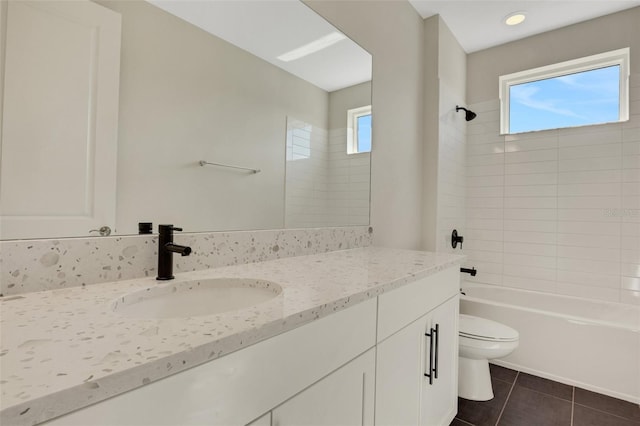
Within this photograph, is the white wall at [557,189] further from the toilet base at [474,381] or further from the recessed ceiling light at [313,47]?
the recessed ceiling light at [313,47]

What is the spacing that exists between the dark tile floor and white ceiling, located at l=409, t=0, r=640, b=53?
2596mm

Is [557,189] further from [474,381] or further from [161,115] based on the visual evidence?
[161,115]

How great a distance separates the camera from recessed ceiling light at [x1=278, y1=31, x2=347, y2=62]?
146cm

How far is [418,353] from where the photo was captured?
4.04ft

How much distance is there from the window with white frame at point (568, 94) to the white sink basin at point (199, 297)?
286cm

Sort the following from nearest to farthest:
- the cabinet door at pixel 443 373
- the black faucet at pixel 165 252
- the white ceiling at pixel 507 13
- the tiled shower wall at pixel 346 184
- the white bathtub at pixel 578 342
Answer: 1. the black faucet at pixel 165 252
2. the cabinet door at pixel 443 373
3. the tiled shower wall at pixel 346 184
4. the white bathtub at pixel 578 342
5. the white ceiling at pixel 507 13

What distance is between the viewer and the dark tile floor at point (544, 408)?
5.74 ft

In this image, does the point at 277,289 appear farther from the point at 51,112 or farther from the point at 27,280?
the point at 51,112

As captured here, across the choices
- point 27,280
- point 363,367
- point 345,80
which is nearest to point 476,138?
point 345,80

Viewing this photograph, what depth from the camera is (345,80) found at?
177 centimetres

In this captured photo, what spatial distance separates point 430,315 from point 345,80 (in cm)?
125

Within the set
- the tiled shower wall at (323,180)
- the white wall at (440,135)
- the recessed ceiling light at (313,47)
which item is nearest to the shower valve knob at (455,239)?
the white wall at (440,135)

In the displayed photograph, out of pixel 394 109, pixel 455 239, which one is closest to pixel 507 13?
pixel 394 109

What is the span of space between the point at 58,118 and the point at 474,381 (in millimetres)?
2282
